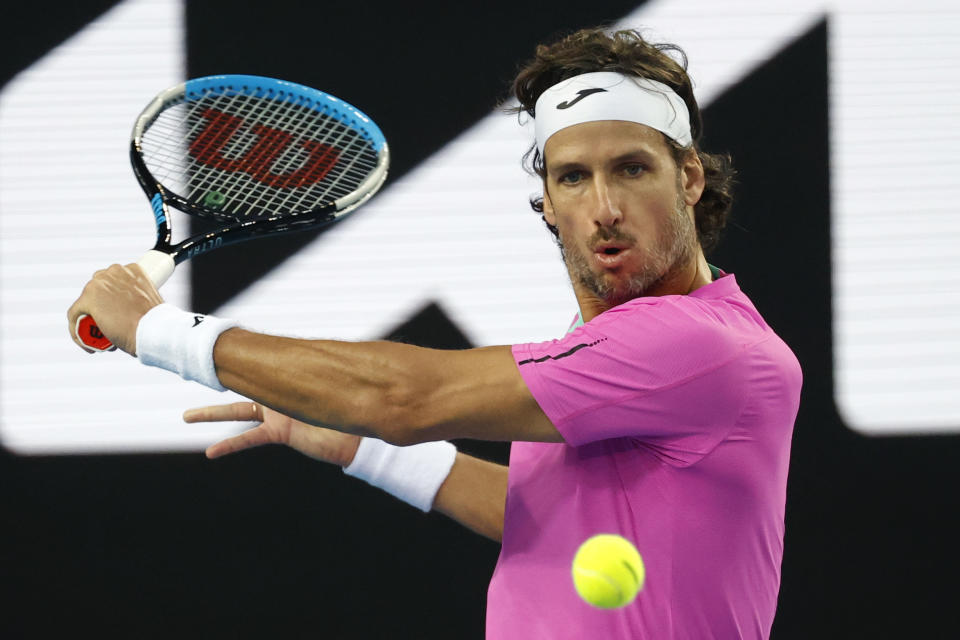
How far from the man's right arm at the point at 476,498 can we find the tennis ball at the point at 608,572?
520 mm

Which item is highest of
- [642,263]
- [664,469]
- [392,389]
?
[642,263]

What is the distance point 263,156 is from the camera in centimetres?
272

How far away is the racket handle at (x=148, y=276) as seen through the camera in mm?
2014

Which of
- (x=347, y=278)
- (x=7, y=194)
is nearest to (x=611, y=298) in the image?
(x=347, y=278)

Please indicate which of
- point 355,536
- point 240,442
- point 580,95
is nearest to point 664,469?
point 580,95

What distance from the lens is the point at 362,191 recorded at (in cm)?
253

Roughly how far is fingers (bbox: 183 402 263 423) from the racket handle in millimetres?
272

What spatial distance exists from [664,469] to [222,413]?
91cm

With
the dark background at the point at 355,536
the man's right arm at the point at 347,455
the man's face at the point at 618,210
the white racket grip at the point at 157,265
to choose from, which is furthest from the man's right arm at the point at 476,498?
the dark background at the point at 355,536

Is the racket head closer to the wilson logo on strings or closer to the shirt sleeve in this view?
the wilson logo on strings

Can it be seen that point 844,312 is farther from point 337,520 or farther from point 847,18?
point 337,520

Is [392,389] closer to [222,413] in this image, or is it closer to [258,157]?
[222,413]

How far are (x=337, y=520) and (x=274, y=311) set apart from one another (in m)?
0.68

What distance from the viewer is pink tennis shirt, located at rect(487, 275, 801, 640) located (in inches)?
70.5
